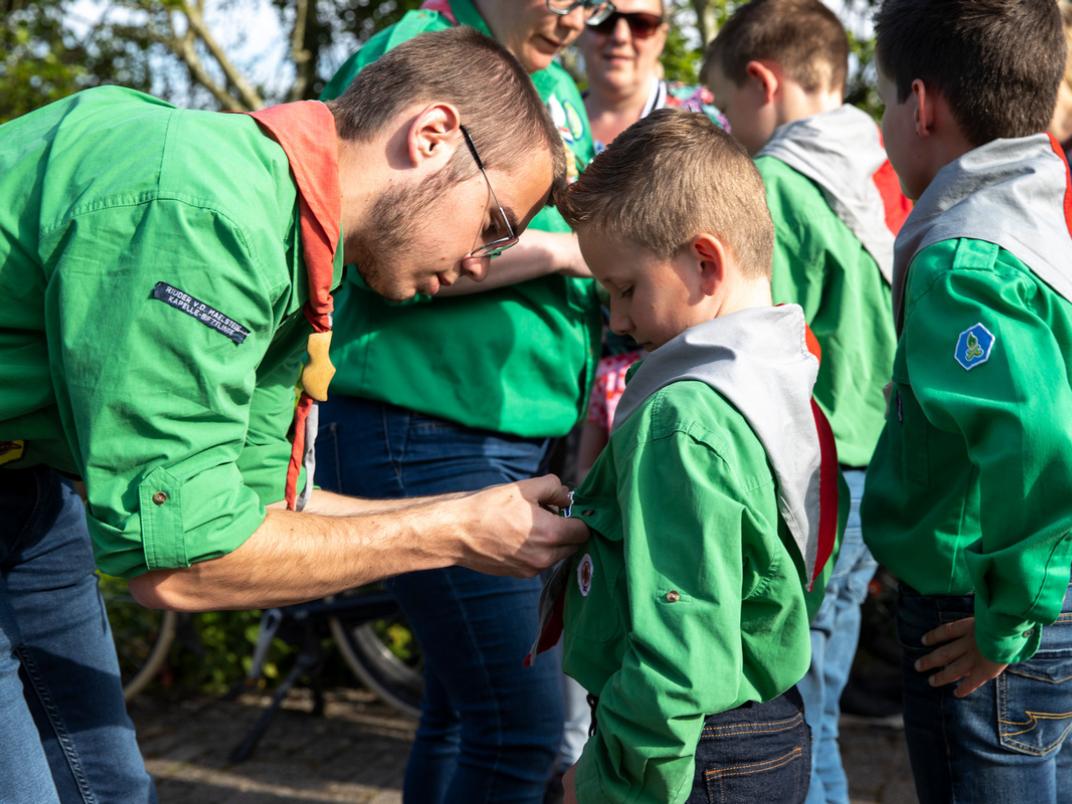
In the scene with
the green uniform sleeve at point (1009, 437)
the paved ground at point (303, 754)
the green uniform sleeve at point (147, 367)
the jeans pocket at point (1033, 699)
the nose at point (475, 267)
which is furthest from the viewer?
the paved ground at point (303, 754)

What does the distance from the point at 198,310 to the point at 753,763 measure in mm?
1187

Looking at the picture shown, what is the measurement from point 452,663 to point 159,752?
2.43m

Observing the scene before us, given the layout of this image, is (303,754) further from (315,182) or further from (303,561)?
(315,182)

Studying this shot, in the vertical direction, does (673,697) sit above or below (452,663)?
above

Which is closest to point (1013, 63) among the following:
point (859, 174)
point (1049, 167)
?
point (1049, 167)

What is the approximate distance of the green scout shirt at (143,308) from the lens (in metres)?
1.72

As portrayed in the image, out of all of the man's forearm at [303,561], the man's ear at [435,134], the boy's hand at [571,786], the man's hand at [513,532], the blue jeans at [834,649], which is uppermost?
the man's ear at [435,134]

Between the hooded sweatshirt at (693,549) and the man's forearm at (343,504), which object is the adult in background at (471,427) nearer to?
the man's forearm at (343,504)

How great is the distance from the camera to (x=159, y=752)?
Result: 4.63 meters

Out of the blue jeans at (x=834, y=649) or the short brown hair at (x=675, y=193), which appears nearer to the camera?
the short brown hair at (x=675, y=193)

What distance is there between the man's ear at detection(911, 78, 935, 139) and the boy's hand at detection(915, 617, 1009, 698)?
0.97 m

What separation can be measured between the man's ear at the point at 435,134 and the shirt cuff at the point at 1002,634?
1.21 m

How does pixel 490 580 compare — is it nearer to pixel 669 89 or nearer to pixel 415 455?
pixel 415 455

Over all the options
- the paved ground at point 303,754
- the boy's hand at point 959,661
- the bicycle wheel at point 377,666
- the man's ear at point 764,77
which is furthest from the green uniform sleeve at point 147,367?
the bicycle wheel at point 377,666
